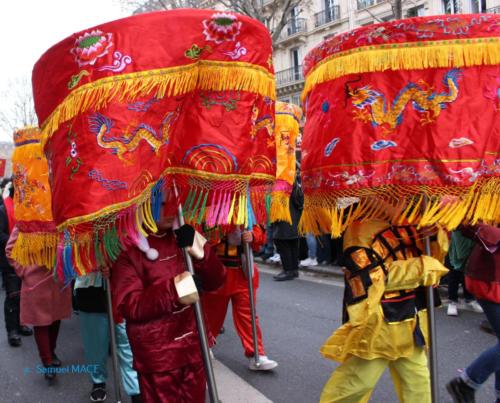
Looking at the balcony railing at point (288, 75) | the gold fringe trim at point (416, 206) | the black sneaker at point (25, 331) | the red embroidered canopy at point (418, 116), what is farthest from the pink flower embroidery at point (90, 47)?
the balcony railing at point (288, 75)

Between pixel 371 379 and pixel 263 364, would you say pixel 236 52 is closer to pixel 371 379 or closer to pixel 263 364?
pixel 371 379

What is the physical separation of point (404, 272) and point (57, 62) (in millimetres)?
1932

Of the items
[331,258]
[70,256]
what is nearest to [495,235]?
[70,256]

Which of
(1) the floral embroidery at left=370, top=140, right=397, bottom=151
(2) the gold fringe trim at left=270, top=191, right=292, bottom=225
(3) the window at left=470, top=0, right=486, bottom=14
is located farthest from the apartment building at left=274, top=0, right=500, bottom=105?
(1) the floral embroidery at left=370, top=140, right=397, bottom=151

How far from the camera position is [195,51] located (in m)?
2.24

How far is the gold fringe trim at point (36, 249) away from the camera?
380cm

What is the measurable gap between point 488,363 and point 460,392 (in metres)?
0.30

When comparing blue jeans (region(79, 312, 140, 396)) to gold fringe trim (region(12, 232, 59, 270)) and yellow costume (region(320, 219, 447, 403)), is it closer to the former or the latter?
gold fringe trim (region(12, 232, 59, 270))

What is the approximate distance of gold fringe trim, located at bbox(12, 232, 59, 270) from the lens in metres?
3.80

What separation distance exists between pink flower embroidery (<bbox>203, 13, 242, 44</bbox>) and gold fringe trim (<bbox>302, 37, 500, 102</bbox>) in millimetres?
543

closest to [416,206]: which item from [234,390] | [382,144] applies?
[382,144]

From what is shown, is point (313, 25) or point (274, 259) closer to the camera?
point (274, 259)

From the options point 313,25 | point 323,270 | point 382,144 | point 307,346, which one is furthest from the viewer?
point 313,25

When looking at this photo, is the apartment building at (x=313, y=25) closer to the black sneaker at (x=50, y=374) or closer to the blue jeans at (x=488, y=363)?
the black sneaker at (x=50, y=374)
